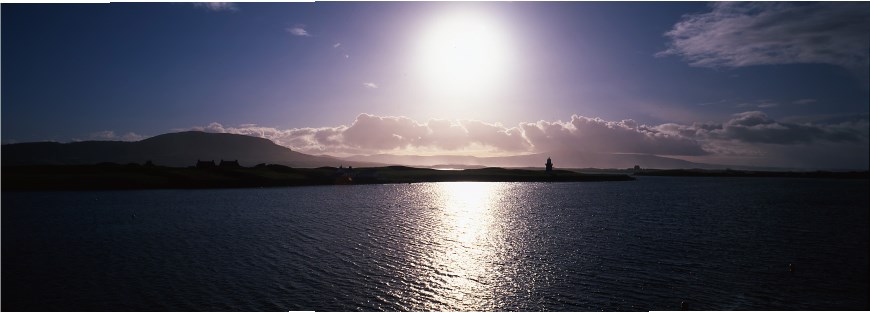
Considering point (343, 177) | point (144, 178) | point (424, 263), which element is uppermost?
point (144, 178)

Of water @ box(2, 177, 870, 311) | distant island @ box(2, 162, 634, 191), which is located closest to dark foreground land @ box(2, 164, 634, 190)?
distant island @ box(2, 162, 634, 191)

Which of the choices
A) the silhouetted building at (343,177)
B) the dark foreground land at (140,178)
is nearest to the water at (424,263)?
the dark foreground land at (140,178)

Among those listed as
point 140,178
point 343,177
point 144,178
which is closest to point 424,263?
point 140,178

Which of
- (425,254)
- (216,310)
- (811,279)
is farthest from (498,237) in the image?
(216,310)

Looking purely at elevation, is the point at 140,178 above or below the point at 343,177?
above

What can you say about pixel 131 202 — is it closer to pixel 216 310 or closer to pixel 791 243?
pixel 216 310

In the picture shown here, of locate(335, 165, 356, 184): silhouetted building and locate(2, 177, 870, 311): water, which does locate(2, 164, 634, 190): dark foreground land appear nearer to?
locate(335, 165, 356, 184): silhouetted building

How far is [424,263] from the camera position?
3666cm

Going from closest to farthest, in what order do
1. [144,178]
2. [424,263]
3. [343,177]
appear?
[424,263] < [144,178] < [343,177]

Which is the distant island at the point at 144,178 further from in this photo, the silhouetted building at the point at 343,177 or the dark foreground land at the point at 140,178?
the silhouetted building at the point at 343,177

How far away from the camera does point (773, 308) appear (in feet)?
85.2

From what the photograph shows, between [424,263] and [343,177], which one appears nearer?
[424,263]

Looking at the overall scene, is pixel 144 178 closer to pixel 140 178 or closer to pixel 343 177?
pixel 140 178

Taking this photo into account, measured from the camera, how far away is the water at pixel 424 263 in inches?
1061
